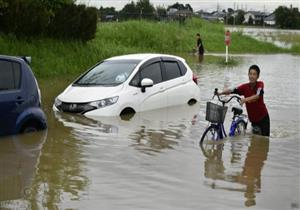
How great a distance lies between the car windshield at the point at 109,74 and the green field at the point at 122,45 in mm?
6914

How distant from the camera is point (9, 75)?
362 inches

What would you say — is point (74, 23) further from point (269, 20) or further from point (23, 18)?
point (269, 20)

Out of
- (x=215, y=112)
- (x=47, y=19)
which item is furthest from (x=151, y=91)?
(x=47, y=19)

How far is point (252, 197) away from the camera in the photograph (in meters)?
7.07

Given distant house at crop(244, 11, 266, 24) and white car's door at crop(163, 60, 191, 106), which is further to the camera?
distant house at crop(244, 11, 266, 24)

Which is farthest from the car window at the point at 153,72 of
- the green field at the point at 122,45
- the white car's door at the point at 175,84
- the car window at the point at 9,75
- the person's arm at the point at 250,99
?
the green field at the point at 122,45

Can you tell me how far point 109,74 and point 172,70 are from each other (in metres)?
2.05

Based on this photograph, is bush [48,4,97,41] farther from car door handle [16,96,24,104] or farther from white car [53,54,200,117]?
car door handle [16,96,24,104]

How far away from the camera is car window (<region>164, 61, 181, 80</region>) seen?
1469cm

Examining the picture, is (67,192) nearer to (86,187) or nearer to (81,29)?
(86,187)

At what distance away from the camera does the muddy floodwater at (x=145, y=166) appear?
6738 mm

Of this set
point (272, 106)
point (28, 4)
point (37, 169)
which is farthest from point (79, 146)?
point (28, 4)

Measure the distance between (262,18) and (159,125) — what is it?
125m

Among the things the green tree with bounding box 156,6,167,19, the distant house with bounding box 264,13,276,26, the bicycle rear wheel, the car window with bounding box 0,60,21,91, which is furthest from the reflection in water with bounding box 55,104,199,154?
the distant house with bounding box 264,13,276,26
